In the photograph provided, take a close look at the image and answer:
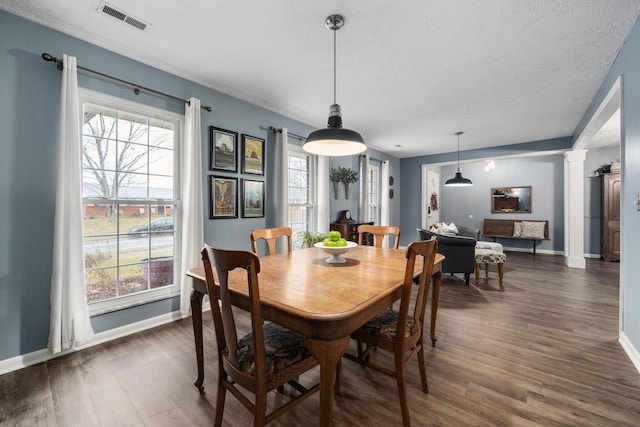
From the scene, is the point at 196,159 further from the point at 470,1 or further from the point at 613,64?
the point at 613,64

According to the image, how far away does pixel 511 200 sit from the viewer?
7613 millimetres

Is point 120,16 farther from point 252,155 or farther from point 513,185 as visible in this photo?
point 513,185

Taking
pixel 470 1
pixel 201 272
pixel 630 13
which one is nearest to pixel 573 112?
pixel 630 13

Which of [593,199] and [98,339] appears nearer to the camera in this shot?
[98,339]

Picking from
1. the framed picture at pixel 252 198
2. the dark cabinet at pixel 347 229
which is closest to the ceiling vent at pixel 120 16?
the framed picture at pixel 252 198

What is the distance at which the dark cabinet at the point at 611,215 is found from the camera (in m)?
5.68

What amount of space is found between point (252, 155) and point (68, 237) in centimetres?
207

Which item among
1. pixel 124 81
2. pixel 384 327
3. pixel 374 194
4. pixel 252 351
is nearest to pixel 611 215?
pixel 374 194

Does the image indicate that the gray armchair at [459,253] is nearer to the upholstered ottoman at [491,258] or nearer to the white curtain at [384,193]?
the upholstered ottoman at [491,258]

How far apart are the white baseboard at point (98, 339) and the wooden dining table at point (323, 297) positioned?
1.27m

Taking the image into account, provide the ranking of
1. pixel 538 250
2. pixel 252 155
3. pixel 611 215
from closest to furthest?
pixel 252 155, pixel 611 215, pixel 538 250

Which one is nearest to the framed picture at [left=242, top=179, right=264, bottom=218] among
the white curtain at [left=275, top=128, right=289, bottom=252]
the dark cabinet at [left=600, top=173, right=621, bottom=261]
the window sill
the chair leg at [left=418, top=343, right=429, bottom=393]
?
the white curtain at [left=275, top=128, right=289, bottom=252]

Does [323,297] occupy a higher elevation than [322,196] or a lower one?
lower

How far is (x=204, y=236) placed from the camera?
3.18m
